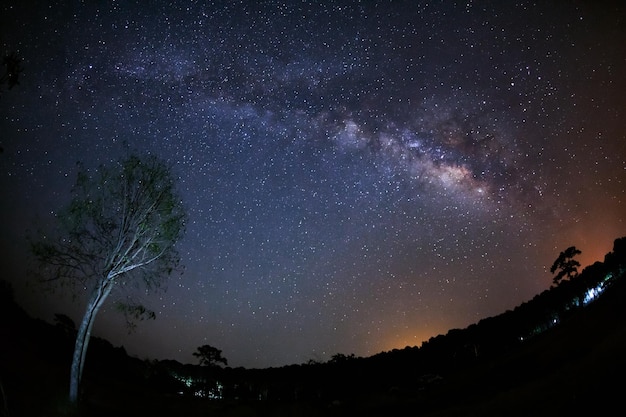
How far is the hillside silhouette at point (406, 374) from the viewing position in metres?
20.5

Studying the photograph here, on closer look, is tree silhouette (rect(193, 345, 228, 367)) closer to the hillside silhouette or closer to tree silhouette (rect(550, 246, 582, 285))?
the hillside silhouette

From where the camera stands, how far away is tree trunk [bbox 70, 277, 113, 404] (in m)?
19.8

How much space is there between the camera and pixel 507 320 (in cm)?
4381

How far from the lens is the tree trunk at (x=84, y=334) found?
1980 centimetres

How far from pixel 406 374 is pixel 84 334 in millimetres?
34926

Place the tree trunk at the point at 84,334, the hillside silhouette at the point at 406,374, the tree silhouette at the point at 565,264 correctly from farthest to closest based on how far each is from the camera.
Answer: the tree silhouette at the point at 565,264 < the hillside silhouette at the point at 406,374 < the tree trunk at the point at 84,334

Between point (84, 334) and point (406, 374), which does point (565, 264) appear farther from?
point (84, 334)

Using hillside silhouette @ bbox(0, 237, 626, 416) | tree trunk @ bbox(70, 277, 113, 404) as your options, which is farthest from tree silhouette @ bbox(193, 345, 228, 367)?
tree trunk @ bbox(70, 277, 113, 404)

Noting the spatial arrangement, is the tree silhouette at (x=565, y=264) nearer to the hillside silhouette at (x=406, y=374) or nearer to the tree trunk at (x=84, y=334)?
the hillside silhouette at (x=406, y=374)

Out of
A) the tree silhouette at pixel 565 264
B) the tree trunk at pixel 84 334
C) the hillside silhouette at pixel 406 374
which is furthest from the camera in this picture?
the tree silhouette at pixel 565 264

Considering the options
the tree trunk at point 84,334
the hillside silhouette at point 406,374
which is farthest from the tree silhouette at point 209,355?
the tree trunk at point 84,334

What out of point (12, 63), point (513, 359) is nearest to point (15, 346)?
point (12, 63)

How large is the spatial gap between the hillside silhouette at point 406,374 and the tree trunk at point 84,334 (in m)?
1.25

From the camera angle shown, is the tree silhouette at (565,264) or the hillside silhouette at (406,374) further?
the tree silhouette at (565,264)
